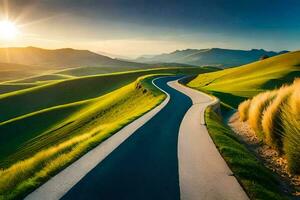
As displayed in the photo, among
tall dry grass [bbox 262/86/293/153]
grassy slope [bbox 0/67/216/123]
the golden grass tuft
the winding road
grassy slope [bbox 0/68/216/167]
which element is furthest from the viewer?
grassy slope [bbox 0/67/216/123]

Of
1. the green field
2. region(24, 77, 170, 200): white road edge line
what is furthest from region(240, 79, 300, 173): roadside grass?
the green field

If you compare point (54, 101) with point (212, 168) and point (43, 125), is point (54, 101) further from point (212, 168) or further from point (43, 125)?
point (212, 168)

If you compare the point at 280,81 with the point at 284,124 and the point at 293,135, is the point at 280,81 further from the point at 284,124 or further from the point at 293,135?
the point at 293,135

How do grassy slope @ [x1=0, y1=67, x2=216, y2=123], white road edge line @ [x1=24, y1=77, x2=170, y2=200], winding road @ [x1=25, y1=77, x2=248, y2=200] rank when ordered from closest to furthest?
winding road @ [x1=25, y1=77, x2=248, y2=200], white road edge line @ [x1=24, y1=77, x2=170, y2=200], grassy slope @ [x1=0, y1=67, x2=216, y2=123]

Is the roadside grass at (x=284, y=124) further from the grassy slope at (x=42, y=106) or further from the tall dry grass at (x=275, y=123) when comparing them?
the grassy slope at (x=42, y=106)

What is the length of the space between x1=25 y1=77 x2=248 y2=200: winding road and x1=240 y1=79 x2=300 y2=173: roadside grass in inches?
92.2

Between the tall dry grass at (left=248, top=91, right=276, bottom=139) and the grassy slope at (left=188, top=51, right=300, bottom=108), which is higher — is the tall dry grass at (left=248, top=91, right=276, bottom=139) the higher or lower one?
the higher one

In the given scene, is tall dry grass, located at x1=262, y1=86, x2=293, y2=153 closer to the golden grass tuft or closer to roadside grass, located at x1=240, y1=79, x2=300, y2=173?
roadside grass, located at x1=240, y1=79, x2=300, y2=173

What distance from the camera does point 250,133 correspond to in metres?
18.7

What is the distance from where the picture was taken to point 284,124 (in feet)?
38.7

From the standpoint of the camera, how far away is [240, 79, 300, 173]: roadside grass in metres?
10.7

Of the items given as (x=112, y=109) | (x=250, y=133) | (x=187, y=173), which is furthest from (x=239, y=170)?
(x=112, y=109)

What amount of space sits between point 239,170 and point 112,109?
1473 inches

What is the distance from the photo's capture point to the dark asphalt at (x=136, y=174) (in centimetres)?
811
